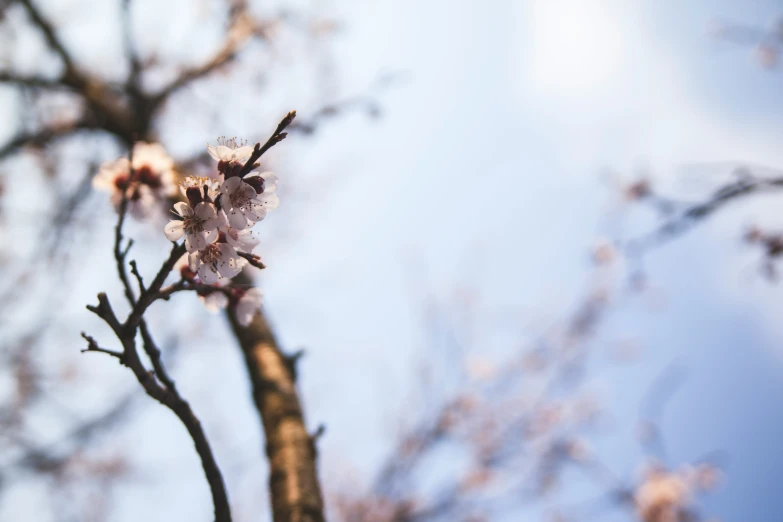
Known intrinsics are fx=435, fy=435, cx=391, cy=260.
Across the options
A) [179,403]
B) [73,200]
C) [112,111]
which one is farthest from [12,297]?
[179,403]

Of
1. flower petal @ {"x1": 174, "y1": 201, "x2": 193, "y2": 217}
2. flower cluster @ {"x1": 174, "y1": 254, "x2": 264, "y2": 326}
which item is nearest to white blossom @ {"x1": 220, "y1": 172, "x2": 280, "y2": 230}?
flower petal @ {"x1": 174, "y1": 201, "x2": 193, "y2": 217}

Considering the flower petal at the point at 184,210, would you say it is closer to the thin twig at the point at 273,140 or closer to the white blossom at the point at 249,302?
the thin twig at the point at 273,140

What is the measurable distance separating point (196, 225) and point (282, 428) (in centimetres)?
91

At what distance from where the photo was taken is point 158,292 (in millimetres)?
1016

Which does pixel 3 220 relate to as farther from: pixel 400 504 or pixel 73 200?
pixel 400 504

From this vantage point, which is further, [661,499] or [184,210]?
[661,499]

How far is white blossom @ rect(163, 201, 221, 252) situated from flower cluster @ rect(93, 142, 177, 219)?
2.61ft

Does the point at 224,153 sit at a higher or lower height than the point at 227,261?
higher

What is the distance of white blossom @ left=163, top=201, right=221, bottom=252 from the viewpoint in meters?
0.97

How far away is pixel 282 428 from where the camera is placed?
158 centimetres

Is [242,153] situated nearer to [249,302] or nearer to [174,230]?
[174,230]

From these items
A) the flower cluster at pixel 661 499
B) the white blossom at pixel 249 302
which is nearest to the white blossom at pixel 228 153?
the white blossom at pixel 249 302

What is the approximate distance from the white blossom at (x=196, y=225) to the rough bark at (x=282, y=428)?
84cm

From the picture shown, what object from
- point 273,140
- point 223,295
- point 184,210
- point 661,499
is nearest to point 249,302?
point 223,295
